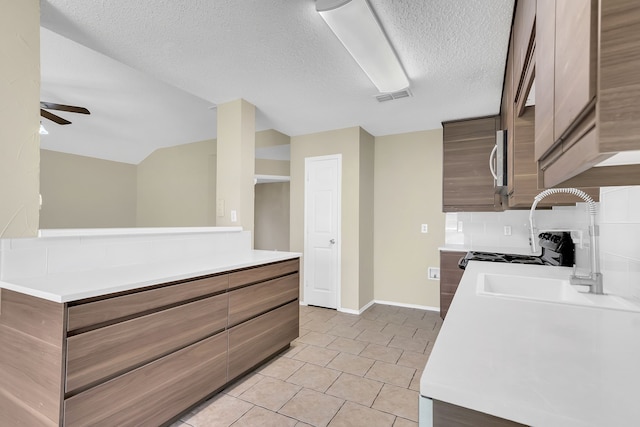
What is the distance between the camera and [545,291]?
1.59 meters

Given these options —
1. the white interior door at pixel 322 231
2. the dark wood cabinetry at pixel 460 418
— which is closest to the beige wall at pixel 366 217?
the white interior door at pixel 322 231

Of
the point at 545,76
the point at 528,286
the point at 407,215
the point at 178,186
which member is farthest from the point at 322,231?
the point at 545,76

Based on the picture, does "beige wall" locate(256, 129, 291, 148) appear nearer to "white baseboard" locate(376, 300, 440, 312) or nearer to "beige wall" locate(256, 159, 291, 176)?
"beige wall" locate(256, 159, 291, 176)

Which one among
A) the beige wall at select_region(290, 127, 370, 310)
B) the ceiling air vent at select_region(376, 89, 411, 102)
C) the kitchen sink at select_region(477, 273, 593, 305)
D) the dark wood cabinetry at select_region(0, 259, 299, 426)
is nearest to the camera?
the dark wood cabinetry at select_region(0, 259, 299, 426)

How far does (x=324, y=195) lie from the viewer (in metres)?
4.12

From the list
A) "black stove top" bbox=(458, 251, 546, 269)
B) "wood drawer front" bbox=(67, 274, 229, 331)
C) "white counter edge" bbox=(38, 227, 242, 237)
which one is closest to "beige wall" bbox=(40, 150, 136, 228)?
"white counter edge" bbox=(38, 227, 242, 237)

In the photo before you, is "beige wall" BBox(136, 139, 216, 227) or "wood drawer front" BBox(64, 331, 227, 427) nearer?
"wood drawer front" BBox(64, 331, 227, 427)

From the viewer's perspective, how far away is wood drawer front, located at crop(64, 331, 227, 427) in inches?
52.9

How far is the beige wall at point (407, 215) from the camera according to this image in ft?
13.0

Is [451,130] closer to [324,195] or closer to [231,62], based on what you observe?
[324,195]

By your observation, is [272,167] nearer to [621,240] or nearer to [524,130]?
[524,130]

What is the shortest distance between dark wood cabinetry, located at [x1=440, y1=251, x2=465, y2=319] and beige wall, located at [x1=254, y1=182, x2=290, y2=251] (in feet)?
13.0

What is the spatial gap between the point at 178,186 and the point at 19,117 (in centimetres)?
400

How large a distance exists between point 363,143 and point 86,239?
3118mm
